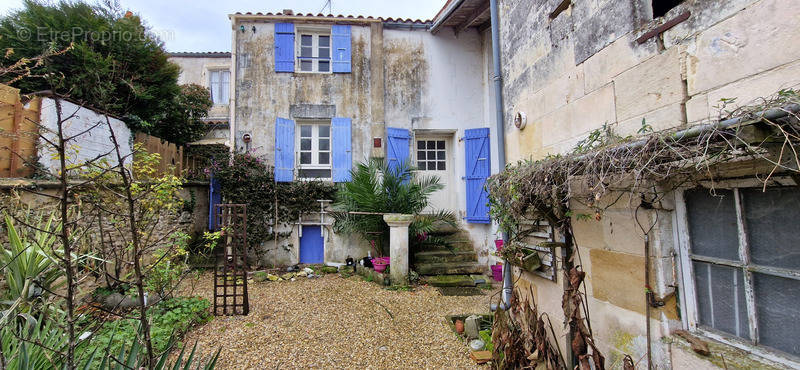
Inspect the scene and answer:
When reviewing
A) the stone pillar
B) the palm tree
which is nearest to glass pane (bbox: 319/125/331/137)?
the palm tree

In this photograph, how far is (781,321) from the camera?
1.64 metres

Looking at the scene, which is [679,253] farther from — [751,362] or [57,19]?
[57,19]

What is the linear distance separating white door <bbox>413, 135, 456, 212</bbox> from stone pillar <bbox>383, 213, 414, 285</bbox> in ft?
7.26

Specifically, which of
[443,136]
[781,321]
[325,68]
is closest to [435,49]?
[443,136]

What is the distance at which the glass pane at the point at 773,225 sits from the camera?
5.22 ft

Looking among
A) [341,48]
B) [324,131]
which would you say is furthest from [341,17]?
[324,131]

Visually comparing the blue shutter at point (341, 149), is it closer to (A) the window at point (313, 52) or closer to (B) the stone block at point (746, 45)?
(A) the window at point (313, 52)

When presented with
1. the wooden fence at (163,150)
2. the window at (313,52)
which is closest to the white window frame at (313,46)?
the window at (313,52)

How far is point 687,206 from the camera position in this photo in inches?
80.9

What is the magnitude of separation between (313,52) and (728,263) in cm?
813

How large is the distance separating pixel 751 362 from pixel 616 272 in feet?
2.68

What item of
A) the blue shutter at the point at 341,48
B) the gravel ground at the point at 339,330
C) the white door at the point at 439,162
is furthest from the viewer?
the white door at the point at 439,162

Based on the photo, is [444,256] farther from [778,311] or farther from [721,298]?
[778,311]

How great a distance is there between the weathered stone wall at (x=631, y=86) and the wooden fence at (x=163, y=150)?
709 centimetres
